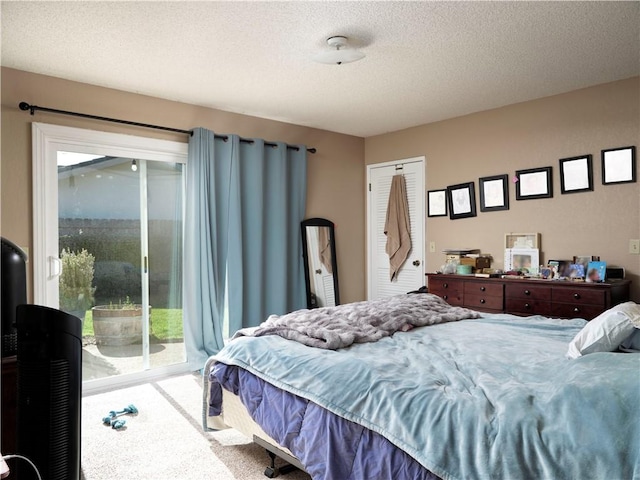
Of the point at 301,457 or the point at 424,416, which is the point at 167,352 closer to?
the point at 301,457

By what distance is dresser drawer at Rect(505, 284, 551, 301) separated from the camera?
3760 mm

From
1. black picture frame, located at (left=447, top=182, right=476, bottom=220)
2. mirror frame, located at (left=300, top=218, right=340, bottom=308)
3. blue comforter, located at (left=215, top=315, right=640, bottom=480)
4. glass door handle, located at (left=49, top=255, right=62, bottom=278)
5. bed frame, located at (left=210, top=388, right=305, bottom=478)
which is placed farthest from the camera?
mirror frame, located at (left=300, top=218, right=340, bottom=308)

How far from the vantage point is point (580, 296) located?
355 centimetres

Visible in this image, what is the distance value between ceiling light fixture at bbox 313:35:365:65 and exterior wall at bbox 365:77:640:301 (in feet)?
6.95

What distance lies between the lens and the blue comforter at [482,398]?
4.55 ft

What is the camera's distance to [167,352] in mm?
4348

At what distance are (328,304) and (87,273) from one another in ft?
8.56

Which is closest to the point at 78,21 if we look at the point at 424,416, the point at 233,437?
the point at 233,437


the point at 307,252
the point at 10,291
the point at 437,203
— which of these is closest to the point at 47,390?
the point at 10,291

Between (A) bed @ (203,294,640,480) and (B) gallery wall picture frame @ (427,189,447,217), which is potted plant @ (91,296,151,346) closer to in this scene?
(A) bed @ (203,294,640,480)

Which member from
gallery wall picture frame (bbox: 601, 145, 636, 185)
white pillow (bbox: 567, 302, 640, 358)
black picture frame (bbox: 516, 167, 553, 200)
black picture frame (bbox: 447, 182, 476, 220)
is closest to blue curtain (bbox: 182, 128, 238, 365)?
black picture frame (bbox: 447, 182, 476, 220)

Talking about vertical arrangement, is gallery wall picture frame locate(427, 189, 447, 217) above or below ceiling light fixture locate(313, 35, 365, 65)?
below

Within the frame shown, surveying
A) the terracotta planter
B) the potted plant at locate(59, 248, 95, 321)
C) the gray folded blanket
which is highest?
the potted plant at locate(59, 248, 95, 321)

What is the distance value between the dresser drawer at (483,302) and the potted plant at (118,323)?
9.91ft
